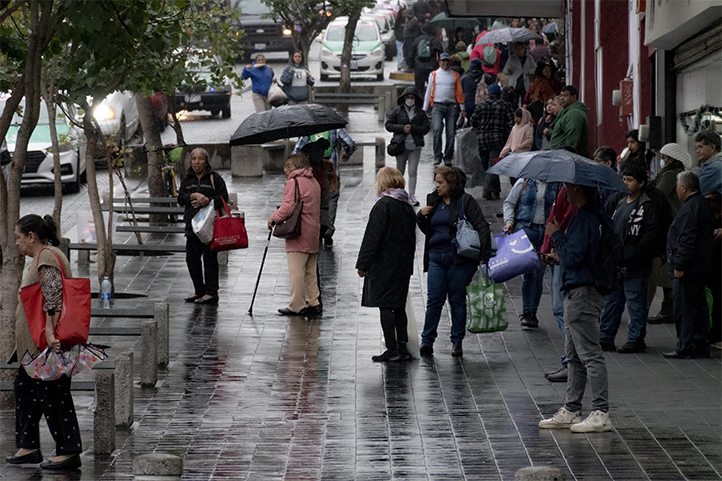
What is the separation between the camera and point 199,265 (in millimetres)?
12836

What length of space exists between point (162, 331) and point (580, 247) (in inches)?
158

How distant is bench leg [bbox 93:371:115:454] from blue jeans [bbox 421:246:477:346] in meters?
3.61

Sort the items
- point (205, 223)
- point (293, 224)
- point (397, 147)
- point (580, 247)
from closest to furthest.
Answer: point (580, 247) < point (293, 224) < point (205, 223) < point (397, 147)

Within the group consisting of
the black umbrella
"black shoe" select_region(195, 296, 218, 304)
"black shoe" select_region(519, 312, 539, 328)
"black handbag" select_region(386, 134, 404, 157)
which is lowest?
"black shoe" select_region(519, 312, 539, 328)

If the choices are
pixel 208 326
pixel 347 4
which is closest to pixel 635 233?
pixel 208 326

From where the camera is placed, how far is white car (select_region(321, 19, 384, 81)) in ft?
119

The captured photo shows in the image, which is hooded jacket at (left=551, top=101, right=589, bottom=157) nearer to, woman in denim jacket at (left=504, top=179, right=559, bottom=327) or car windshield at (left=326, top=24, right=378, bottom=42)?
woman in denim jacket at (left=504, top=179, right=559, bottom=327)

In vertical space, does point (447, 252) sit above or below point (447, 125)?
below

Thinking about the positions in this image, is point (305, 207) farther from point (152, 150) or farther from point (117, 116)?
point (117, 116)

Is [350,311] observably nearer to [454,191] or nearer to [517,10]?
[454,191]

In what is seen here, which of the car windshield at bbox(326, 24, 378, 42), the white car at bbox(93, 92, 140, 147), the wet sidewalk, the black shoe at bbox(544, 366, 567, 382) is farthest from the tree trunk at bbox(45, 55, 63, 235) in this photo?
the car windshield at bbox(326, 24, 378, 42)

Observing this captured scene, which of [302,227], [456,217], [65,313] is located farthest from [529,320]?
[65,313]

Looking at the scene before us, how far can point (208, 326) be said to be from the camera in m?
11.8

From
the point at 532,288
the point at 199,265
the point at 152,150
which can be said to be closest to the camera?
the point at 532,288
